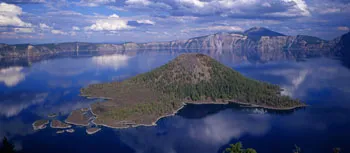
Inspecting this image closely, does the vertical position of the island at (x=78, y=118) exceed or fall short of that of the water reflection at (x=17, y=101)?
Answer: it exceeds it

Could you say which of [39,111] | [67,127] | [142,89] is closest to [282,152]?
[67,127]

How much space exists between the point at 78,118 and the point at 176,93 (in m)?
54.6

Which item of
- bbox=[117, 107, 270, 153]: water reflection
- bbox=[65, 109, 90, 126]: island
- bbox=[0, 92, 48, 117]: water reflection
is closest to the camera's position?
bbox=[117, 107, 270, 153]: water reflection

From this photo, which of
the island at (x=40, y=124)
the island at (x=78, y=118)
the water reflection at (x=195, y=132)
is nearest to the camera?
the water reflection at (x=195, y=132)

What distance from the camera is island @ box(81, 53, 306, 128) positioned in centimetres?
11569

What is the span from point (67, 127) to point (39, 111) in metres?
30.4

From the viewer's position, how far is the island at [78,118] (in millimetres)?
108312

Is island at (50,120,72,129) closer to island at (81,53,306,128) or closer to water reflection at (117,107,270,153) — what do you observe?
island at (81,53,306,128)

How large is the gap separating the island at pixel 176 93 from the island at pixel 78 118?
13.6ft

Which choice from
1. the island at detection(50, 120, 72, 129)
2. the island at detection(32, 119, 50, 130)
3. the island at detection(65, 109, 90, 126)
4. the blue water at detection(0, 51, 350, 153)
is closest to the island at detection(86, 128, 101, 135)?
the blue water at detection(0, 51, 350, 153)

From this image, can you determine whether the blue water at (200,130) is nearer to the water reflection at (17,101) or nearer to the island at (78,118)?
the water reflection at (17,101)

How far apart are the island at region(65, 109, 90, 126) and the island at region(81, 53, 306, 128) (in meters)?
4.15

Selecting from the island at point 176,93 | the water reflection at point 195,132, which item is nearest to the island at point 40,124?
the island at point 176,93

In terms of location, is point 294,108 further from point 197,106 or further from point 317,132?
point 197,106
